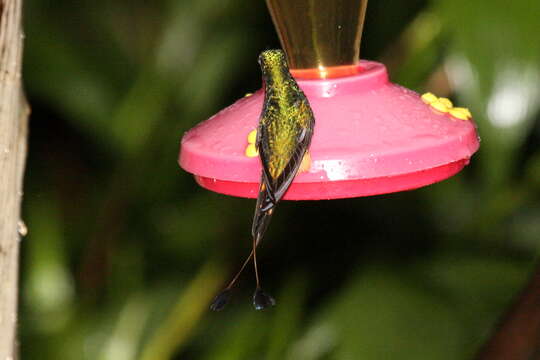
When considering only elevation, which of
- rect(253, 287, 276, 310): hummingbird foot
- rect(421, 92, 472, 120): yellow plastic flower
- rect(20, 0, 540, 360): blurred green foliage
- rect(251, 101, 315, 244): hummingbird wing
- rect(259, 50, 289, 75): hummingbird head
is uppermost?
rect(259, 50, 289, 75): hummingbird head

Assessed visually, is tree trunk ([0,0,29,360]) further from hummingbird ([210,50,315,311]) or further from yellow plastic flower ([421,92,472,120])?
yellow plastic flower ([421,92,472,120])

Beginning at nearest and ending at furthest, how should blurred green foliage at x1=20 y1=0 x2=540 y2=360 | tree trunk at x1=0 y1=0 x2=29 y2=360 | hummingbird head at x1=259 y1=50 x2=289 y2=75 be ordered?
1. tree trunk at x1=0 y1=0 x2=29 y2=360
2. hummingbird head at x1=259 y1=50 x2=289 y2=75
3. blurred green foliage at x1=20 y1=0 x2=540 y2=360

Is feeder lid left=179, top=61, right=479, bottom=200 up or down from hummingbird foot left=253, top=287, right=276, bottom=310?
up

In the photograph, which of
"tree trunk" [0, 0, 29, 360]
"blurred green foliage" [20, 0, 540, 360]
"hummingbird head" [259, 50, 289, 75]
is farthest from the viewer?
"blurred green foliage" [20, 0, 540, 360]

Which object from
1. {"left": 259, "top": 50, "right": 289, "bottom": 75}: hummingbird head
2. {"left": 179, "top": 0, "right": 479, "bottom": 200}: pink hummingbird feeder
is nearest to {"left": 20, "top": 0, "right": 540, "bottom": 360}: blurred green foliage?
{"left": 179, "top": 0, "right": 479, "bottom": 200}: pink hummingbird feeder

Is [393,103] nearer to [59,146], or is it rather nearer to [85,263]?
[85,263]

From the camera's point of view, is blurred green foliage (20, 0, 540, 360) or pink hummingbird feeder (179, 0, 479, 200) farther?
blurred green foliage (20, 0, 540, 360)

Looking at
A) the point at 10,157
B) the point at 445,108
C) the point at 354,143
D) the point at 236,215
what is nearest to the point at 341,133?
the point at 354,143
